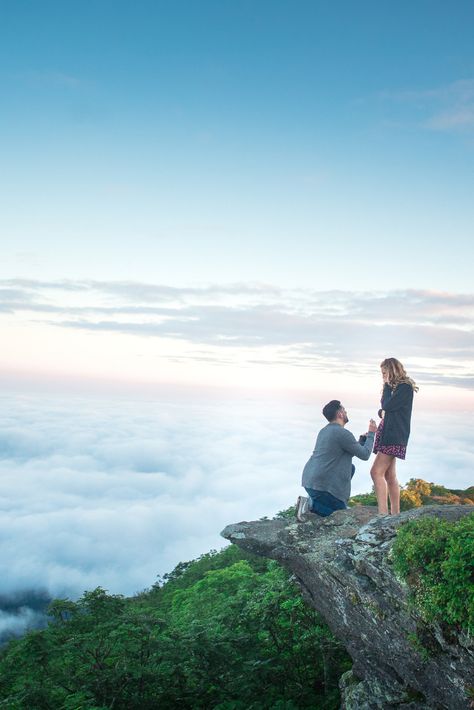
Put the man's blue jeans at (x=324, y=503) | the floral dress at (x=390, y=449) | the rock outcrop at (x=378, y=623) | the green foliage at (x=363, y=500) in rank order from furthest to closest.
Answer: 1. the green foliage at (x=363, y=500)
2. the floral dress at (x=390, y=449)
3. the man's blue jeans at (x=324, y=503)
4. the rock outcrop at (x=378, y=623)

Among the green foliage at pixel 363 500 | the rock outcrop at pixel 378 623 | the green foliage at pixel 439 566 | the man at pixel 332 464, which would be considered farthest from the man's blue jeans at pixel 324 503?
the green foliage at pixel 363 500

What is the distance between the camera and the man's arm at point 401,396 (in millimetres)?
10555

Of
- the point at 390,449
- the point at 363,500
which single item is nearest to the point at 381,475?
the point at 390,449

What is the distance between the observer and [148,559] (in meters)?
151

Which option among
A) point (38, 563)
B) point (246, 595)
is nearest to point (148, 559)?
point (38, 563)

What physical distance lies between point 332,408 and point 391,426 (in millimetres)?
1446

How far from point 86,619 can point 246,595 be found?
3773 mm

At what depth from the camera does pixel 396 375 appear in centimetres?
1062

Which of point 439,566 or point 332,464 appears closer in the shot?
point 439,566

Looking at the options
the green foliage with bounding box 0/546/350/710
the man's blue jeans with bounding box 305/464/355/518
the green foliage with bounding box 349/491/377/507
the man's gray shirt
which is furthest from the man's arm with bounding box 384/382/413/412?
the green foliage with bounding box 349/491/377/507

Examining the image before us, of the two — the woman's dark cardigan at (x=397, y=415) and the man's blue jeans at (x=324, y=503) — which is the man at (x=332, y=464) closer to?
the man's blue jeans at (x=324, y=503)

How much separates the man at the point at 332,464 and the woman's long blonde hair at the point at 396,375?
3.21 ft

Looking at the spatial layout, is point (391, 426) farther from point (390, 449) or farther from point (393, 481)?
point (393, 481)

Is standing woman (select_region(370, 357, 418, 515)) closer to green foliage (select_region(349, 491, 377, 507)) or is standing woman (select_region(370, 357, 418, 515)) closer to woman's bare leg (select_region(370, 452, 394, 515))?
woman's bare leg (select_region(370, 452, 394, 515))
